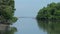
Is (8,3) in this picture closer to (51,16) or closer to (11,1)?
(11,1)

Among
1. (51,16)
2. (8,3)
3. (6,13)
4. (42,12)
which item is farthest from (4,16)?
(42,12)

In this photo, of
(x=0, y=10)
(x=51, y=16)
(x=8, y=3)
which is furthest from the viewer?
(x=51, y=16)

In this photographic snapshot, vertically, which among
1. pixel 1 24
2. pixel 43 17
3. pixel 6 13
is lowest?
pixel 43 17

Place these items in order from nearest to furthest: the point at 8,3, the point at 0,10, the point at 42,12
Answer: the point at 0,10, the point at 8,3, the point at 42,12

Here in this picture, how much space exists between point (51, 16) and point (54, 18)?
131cm

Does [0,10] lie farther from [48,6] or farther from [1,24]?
[48,6]

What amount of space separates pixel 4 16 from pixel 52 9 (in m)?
57.9

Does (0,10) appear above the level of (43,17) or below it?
above

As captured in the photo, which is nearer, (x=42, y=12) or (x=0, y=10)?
(x=0, y=10)

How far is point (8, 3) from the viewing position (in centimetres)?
3947

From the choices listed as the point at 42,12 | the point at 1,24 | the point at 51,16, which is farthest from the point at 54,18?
the point at 1,24

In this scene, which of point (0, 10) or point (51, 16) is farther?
point (51, 16)

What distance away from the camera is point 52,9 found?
93.8 meters

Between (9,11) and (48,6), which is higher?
(9,11)
